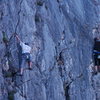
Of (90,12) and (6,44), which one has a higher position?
(90,12)

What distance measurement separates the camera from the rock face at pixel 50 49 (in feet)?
69.4

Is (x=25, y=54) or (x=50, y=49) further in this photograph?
(x=50, y=49)

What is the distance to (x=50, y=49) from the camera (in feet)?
76.6

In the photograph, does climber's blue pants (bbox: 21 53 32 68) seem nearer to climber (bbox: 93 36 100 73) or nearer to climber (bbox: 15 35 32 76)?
climber (bbox: 15 35 32 76)

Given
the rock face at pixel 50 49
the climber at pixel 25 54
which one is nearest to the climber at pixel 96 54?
the rock face at pixel 50 49

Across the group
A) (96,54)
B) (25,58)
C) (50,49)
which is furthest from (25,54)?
(96,54)

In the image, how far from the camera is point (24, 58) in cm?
2162

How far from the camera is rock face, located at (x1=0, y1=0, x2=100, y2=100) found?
21141 millimetres

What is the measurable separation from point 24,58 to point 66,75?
410 centimetres

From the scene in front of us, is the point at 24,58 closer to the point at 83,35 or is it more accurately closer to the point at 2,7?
the point at 2,7

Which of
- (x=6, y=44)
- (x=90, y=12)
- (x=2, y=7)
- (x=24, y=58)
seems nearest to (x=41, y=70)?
(x=24, y=58)

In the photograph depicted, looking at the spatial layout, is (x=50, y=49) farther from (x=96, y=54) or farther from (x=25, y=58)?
(x=96, y=54)

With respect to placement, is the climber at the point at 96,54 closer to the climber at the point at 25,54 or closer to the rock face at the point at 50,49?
the rock face at the point at 50,49

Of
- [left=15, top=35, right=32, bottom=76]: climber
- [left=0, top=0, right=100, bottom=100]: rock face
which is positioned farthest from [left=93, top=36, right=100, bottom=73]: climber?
[left=15, top=35, right=32, bottom=76]: climber
